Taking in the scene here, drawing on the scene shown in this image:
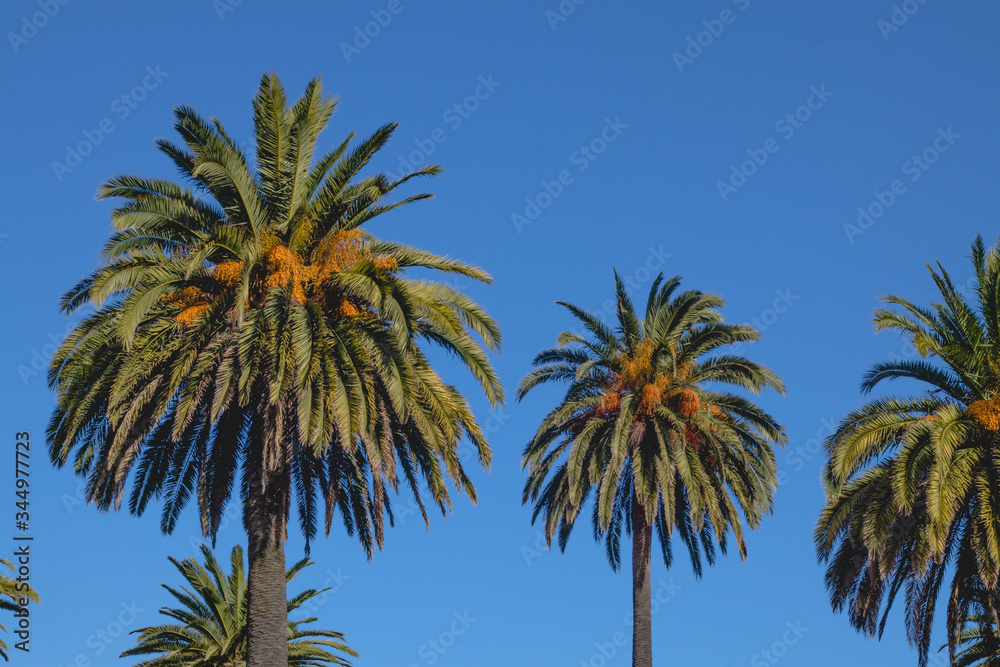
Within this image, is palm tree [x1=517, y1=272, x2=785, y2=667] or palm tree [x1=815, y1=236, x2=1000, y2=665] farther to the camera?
palm tree [x1=517, y1=272, x2=785, y2=667]

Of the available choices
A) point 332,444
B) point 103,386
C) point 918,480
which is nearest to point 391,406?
point 332,444

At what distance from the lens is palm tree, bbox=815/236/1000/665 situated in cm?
2602

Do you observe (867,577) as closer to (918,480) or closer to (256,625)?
(918,480)

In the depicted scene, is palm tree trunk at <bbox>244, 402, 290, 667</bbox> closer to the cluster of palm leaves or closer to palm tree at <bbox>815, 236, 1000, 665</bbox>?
the cluster of palm leaves

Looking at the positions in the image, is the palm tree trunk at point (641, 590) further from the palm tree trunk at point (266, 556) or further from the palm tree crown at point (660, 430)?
the palm tree trunk at point (266, 556)

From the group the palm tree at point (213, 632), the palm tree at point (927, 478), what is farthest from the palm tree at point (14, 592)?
the palm tree at point (927, 478)

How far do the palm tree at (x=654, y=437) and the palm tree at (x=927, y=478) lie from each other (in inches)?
247

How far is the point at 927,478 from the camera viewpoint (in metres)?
27.0

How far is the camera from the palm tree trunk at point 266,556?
23.3 metres

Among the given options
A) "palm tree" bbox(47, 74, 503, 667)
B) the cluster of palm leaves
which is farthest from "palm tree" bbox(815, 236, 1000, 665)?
"palm tree" bbox(47, 74, 503, 667)

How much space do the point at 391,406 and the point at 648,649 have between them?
47.1ft

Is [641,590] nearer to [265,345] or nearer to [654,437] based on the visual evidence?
[654,437]

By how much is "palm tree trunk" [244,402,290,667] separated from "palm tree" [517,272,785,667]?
1190 centimetres

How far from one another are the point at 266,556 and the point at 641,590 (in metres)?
15.2
